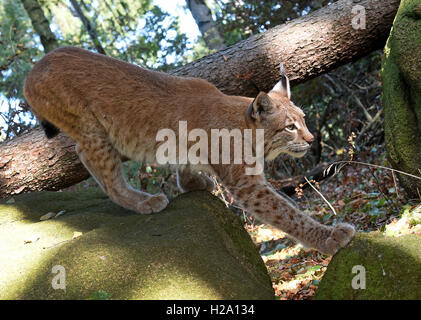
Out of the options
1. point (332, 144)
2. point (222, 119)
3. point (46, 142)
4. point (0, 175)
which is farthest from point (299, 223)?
point (332, 144)

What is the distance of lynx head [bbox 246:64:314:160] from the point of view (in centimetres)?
425

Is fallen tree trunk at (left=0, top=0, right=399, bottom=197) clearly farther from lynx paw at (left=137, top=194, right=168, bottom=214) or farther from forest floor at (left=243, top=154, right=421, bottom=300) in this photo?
lynx paw at (left=137, top=194, right=168, bottom=214)

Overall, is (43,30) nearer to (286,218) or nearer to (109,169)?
(109,169)

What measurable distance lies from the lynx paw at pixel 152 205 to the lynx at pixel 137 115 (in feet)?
0.03

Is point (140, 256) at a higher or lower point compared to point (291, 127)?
lower

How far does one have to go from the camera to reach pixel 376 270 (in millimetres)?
2859

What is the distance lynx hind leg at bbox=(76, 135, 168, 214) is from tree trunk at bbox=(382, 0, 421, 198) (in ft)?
10.1

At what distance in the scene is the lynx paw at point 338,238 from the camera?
11.5 feet

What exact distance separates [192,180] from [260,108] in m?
1.17

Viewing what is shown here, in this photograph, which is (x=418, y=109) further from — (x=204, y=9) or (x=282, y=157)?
(x=204, y=9)

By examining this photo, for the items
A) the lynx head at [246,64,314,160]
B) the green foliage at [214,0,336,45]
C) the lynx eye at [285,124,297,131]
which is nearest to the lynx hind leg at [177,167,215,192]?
the lynx head at [246,64,314,160]

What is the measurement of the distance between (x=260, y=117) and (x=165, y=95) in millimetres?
1078

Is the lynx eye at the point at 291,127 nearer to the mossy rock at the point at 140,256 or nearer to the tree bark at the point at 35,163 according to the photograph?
the mossy rock at the point at 140,256

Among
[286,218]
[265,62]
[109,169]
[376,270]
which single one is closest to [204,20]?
[265,62]
